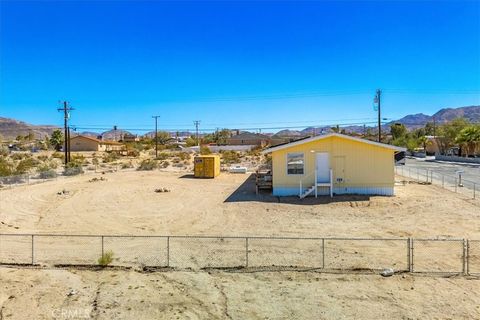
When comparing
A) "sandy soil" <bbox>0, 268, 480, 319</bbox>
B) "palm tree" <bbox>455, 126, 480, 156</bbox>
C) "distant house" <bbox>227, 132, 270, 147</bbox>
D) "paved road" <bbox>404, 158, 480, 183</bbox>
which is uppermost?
"distant house" <bbox>227, 132, 270, 147</bbox>

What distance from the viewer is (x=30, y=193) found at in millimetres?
27938

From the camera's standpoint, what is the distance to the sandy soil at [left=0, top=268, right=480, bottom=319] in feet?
30.5

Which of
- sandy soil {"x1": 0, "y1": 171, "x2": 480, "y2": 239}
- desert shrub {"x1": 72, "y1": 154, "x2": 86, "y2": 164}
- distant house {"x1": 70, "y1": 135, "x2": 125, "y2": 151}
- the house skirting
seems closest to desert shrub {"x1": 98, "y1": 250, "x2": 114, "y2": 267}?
sandy soil {"x1": 0, "y1": 171, "x2": 480, "y2": 239}

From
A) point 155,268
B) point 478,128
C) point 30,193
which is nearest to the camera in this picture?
point 155,268

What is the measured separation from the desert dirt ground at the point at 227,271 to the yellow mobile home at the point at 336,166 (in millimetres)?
1399

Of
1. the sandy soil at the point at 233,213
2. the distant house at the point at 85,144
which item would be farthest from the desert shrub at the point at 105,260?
the distant house at the point at 85,144

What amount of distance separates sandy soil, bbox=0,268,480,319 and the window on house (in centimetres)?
1468

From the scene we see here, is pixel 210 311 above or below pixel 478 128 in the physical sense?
below

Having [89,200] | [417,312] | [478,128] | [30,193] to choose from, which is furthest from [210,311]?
[478,128]

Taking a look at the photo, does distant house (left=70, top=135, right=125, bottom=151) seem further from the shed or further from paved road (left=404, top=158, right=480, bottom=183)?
paved road (left=404, top=158, right=480, bottom=183)

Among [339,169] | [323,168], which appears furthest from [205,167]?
[339,169]

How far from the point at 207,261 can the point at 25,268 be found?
222 inches

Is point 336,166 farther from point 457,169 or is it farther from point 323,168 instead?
point 457,169

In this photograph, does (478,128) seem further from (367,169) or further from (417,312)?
(417,312)
